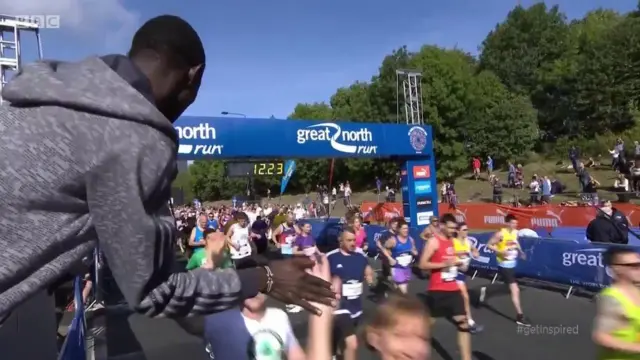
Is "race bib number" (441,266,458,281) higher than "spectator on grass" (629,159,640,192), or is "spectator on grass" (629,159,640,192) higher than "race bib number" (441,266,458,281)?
"spectator on grass" (629,159,640,192)

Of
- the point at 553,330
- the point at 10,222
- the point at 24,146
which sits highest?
the point at 24,146

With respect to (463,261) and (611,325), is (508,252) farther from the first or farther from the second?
(611,325)

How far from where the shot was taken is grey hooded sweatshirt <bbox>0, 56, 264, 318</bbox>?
4.00ft

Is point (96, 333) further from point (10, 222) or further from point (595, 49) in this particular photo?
point (595, 49)

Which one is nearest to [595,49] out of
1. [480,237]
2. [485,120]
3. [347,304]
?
[485,120]

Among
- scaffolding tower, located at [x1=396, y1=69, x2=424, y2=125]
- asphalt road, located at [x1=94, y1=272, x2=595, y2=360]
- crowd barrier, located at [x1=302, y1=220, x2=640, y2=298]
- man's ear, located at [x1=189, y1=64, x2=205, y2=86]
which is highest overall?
scaffolding tower, located at [x1=396, y1=69, x2=424, y2=125]

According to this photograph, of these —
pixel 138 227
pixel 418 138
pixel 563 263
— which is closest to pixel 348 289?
pixel 138 227

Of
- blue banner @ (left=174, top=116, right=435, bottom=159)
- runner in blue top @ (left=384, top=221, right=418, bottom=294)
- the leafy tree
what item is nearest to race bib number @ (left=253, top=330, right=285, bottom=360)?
runner in blue top @ (left=384, top=221, right=418, bottom=294)

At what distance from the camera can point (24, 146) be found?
1.22 metres

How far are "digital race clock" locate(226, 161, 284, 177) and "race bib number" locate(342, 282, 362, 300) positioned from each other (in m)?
13.6

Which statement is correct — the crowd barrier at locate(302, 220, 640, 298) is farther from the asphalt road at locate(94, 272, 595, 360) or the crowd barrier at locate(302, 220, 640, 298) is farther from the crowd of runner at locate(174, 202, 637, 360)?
the crowd of runner at locate(174, 202, 637, 360)

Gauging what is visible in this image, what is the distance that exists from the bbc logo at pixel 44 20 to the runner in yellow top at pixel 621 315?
1670 cm

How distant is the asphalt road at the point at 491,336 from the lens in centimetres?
771

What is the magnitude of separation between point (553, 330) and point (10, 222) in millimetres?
8964
